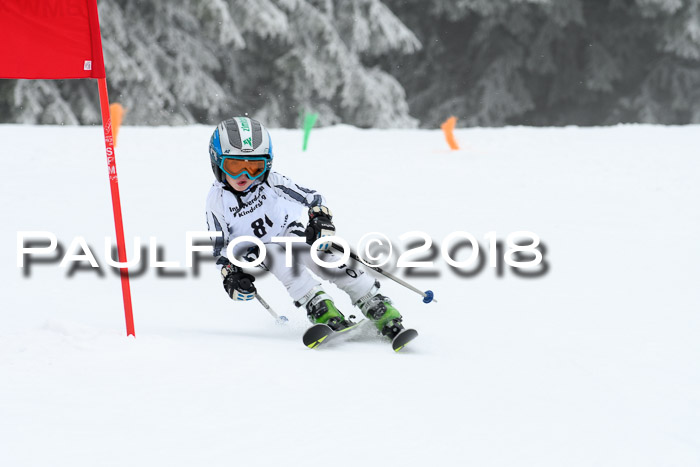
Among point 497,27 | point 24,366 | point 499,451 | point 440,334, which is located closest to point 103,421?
point 24,366

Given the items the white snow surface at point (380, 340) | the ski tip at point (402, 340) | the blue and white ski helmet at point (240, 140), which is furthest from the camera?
the blue and white ski helmet at point (240, 140)

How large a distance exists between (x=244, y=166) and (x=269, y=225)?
432 millimetres

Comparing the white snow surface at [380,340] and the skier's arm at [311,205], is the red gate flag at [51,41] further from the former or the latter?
the skier's arm at [311,205]

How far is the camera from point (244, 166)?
443 centimetres

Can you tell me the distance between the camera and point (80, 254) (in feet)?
22.3

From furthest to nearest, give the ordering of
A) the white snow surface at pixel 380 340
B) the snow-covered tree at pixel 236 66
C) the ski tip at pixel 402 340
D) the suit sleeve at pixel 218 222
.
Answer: the snow-covered tree at pixel 236 66, the suit sleeve at pixel 218 222, the ski tip at pixel 402 340, the white snow surface at pixel 380 340

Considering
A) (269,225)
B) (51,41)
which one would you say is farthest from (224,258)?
(51,41)

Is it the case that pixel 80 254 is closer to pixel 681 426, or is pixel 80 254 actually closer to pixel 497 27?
pixel 681 426

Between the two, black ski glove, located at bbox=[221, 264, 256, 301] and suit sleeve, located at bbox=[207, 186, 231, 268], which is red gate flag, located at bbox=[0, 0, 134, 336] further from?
suit sleeve, located at bbox=[207, 186, 231, 268]

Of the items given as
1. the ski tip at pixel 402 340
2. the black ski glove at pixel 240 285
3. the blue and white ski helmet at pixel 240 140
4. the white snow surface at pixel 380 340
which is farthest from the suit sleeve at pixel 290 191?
the ski tip at pixel 402 340

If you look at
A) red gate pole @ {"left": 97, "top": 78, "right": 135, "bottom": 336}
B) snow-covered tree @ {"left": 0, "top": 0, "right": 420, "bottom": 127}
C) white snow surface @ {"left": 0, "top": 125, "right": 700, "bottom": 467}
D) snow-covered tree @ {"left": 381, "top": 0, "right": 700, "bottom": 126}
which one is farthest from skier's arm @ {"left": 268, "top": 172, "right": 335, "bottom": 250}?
snow-covered tree @ {"left": 381, "top": 0, "right": 700, "bottom": 126}

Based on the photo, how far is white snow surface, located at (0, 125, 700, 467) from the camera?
2.85 metres

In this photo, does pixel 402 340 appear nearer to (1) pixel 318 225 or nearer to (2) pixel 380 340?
(2) pixel 380 340

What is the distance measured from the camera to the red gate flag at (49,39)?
3686mm
